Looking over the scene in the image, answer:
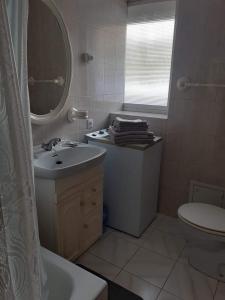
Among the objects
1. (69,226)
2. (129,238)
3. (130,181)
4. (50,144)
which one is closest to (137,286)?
(129,238)

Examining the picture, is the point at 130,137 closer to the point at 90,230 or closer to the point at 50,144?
the point at 50,144

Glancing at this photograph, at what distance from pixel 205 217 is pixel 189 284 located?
471mm

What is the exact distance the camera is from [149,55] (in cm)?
230

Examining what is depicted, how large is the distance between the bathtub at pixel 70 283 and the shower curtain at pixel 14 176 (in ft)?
1.12

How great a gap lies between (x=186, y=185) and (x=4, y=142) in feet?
6.20

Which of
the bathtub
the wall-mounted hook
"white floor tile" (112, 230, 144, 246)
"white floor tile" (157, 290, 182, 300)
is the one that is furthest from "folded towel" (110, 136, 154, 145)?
"white floor tile" (157, 290, 182, 300)

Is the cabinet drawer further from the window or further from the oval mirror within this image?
the window

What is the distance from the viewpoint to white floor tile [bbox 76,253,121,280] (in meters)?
1.67

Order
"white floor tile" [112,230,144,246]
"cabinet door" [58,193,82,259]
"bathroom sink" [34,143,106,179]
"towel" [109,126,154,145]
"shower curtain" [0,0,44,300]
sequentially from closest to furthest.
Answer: "shower curtain" [0,0,44,300] → "bathroom sink" [34,143,106,179] → "cabinet door" [58,193,82,259] → "towel" [109,126,154,145] → "white floor tile" [112,230,144,246]

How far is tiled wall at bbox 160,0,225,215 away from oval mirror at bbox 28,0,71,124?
96 cm

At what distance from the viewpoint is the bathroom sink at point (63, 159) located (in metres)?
1.32

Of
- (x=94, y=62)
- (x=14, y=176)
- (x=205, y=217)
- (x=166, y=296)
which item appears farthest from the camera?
(x=94, y=62)

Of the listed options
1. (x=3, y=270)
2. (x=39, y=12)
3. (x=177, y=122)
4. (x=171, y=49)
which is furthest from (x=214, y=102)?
(x=3, y=270)

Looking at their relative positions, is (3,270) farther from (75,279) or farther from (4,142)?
(75,279)
